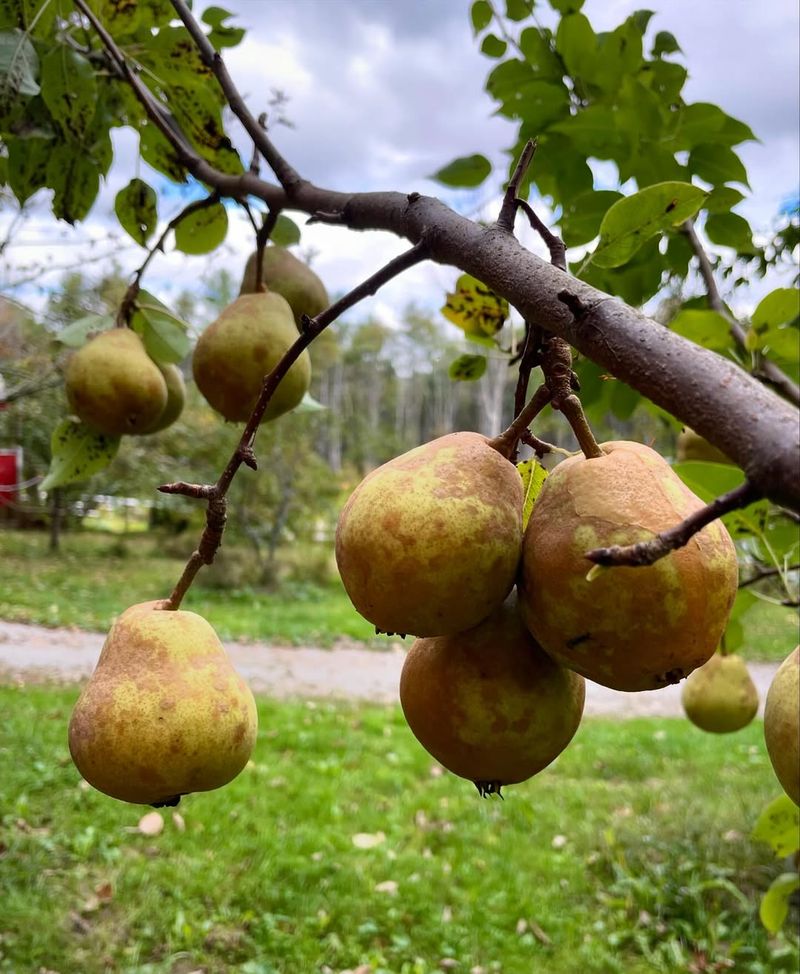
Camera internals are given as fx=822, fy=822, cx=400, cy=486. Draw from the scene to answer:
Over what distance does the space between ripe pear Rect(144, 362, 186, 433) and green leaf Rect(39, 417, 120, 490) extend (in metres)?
0.14

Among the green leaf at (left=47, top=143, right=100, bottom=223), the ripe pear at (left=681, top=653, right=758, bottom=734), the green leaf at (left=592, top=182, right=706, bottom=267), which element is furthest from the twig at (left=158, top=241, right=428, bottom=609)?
the ripe pear at (left=681, top=653, right=758, bottom=734)

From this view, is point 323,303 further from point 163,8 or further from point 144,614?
point 144,614

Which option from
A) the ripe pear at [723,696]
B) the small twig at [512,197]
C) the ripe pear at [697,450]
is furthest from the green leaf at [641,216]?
the ripe pear at [723,696]

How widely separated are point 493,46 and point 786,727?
2267 millimetres

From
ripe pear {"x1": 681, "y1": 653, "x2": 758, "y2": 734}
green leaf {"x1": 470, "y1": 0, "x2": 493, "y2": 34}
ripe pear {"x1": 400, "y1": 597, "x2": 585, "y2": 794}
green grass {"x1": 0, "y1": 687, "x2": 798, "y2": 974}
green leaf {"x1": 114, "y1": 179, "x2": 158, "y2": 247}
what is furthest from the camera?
green grass {"x1": 0, "y1": 687, "x2": 798, "y2": 974}

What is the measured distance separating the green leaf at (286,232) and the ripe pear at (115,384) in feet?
1.44

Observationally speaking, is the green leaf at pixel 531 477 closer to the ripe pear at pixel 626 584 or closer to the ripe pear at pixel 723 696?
the ripe pear at pixel 626 584

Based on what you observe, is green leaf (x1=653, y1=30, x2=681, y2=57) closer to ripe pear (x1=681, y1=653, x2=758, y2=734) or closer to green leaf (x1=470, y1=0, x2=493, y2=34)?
green leaf (x1=470, y1=0, x2=493, y2=34)

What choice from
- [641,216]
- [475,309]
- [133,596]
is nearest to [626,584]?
[641,216]

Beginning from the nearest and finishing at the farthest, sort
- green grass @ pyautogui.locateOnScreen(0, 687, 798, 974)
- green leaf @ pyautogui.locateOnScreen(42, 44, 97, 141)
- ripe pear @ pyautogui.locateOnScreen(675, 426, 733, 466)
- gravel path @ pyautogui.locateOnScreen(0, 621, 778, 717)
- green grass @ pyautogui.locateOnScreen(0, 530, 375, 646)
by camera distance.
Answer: green leaf @ pyautogui.locateOnScreen(42, 44, 97, 141) → ripe pear @ pyautogui.locateOnScreen(675, 426, 733, 466) → green grass @ pyautogui.locateOnScreen(0, 687, 798, 974) → gravel path @ pyautogui.locateOnScreen(0, 621, 778, 717) → green grass @ pyautogui.locateOnScreen(0, 530, 375, 646)

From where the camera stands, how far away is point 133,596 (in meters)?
12.5

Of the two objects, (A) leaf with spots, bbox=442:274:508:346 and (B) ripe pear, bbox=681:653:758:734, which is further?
(B) ripe pear, bbox=681:653:758:734

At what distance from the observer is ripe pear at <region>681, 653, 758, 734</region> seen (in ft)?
9.61

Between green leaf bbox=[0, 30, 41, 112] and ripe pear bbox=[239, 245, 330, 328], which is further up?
green leaf bbox=[0, 30, 41, 112]
